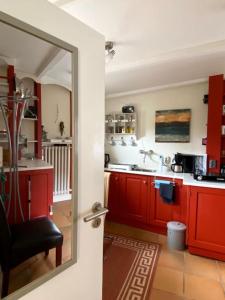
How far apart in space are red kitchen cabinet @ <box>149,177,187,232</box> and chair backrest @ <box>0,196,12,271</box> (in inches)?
84.8

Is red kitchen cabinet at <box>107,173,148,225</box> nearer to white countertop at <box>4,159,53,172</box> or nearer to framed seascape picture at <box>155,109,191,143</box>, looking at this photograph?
framed seascape picture at <box>155,109,191,143</box>

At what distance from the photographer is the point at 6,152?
877 millimetres

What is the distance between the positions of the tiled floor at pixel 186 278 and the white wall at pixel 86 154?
1.07 m

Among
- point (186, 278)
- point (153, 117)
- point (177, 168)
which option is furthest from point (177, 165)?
point (186, 278)

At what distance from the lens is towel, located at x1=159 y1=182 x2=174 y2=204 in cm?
264

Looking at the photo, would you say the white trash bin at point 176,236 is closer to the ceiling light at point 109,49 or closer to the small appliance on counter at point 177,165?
the small appliance on counter at point 177,165

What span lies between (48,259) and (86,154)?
50 cm

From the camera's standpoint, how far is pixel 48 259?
0.94 meters

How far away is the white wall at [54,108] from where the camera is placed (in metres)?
0.94

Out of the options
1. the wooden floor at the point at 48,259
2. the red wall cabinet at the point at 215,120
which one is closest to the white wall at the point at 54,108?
the wooden floor at the point at 48,259

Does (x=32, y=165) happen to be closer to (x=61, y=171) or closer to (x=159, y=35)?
(x=61, y=171)

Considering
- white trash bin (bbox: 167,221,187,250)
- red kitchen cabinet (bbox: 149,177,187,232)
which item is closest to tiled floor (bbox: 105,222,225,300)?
white trash bin (bbox: 167,221,187,250)

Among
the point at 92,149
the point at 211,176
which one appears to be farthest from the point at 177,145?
the point at 92,149

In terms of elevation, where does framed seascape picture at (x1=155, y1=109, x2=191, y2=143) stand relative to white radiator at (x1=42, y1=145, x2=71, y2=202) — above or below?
above
